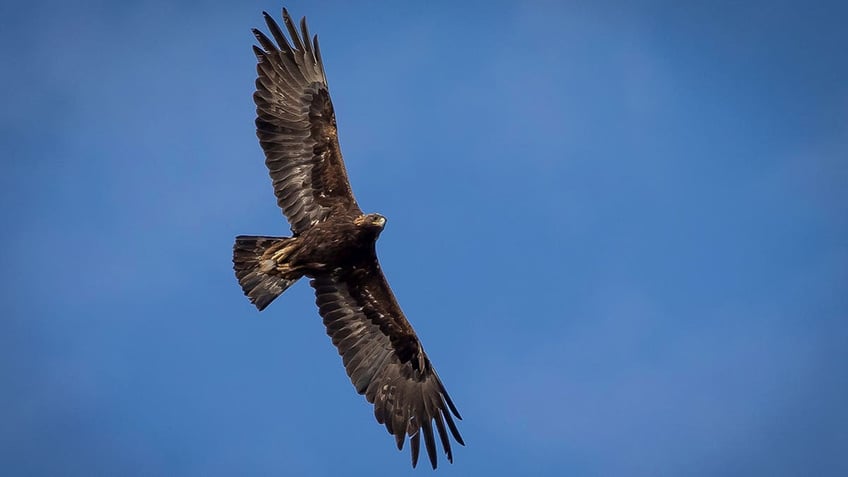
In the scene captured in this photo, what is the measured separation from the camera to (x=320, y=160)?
19141 millimetres

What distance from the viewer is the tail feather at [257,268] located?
1892 cm

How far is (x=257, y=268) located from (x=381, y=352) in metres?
2.82

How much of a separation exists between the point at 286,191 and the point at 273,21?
9.80 ft

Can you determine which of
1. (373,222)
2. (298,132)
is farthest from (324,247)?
(298,132)

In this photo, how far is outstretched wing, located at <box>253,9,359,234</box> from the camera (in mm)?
19078

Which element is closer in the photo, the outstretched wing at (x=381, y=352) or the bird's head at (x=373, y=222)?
the bird's head at (x=373, y=222)

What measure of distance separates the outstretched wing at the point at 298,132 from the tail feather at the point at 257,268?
2.03 feet

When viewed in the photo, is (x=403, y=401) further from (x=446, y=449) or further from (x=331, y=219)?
(x=331, y=219)

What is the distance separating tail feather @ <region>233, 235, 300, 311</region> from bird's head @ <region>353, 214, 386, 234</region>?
1.43 meters

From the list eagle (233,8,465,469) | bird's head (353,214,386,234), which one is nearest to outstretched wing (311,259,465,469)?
eagle (233,8,465,469)

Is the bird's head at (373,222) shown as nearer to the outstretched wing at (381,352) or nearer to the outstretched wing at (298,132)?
the outstretched wing at (298,132)

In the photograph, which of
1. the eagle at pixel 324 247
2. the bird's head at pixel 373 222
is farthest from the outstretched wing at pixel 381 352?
the bird's head at pixel 373 222

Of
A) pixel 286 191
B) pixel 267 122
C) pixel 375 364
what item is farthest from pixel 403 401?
pixel 267 122

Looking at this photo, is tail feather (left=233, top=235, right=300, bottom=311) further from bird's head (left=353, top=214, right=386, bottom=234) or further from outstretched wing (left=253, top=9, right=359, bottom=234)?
bird's head (left=353, top=214, right=386, bottom=234)
